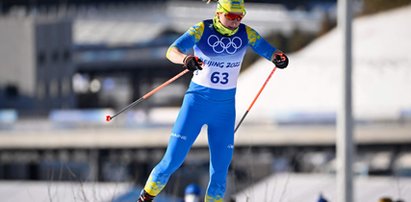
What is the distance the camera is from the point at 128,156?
61062 mm

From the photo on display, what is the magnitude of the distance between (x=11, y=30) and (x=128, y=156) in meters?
33.2

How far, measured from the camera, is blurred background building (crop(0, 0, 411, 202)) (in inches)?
2099

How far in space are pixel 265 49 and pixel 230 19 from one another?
2.20ft

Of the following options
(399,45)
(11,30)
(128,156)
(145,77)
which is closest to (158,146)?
(128,156)

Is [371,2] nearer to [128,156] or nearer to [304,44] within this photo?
[304,44]

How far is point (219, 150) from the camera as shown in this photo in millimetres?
10539

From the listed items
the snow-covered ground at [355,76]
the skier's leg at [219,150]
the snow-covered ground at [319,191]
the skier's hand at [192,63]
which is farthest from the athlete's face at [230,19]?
the snow-covered ground at [355,76]

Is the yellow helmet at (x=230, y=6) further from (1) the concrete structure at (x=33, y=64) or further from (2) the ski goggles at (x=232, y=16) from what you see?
(1) the concrete structure at (x=33, y=64)

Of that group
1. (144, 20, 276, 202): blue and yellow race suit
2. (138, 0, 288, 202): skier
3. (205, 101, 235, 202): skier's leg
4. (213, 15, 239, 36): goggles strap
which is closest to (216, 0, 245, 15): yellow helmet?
(138, 0, 288, 202): skier

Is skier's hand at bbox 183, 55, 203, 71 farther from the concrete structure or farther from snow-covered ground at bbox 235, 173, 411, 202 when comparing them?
the concrete structure

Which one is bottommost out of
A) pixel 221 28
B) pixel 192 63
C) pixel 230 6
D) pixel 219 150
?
pixel 219 150

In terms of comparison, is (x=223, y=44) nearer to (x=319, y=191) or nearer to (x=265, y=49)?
(x=265, y=49)

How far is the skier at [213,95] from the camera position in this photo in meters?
10.3

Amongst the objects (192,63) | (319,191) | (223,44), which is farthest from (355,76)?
(192,63)
